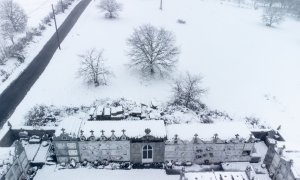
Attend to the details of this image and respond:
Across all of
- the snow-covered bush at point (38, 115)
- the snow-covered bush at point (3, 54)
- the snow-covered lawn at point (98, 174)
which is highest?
the snow-covered bush at point (3, 54)

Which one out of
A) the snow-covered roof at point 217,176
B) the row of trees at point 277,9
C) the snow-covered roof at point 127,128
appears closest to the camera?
the snow-covered roof at point 217,176

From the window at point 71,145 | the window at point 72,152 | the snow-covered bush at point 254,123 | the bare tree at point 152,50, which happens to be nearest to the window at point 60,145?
the window at point 71,145

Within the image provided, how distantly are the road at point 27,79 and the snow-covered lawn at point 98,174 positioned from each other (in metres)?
13.2

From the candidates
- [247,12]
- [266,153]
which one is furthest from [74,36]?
[247,12]

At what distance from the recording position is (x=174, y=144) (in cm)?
3934

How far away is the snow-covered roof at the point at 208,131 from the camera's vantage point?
130 feet

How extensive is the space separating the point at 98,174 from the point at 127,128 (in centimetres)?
716

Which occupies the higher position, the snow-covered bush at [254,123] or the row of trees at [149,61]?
the row of trees at [149,61]

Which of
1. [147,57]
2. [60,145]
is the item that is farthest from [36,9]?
[60,145]

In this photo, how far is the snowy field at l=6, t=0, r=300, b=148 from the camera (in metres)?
53.4

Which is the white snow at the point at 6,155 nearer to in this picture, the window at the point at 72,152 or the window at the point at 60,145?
the window at the point at 60,145

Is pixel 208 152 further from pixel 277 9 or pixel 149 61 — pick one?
pixel 277 9

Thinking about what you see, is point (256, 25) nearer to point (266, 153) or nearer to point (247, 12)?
point (247, 12)

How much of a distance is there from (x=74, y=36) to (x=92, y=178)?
157ft
